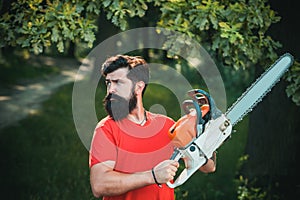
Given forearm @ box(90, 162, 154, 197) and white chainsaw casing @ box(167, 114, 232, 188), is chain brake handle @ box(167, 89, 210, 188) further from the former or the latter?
forearm @ box(90, 162, 154, 197)

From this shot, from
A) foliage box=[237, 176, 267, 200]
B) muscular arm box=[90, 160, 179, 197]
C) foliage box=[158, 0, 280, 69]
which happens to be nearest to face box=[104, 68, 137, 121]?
muscular arm box=[90, 160, 179, 197]

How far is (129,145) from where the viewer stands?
3000mm

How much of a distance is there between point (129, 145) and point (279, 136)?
318 cm

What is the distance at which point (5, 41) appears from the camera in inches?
179

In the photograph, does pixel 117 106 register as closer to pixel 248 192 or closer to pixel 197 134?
pixel 197 134

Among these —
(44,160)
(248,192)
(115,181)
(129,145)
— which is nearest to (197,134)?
(129,145)

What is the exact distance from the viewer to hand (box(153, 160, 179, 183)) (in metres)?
2.80

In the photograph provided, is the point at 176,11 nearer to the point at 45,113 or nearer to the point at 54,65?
the point at 45,113

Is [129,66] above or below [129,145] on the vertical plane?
above

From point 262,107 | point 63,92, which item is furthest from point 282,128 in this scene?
point 63,92

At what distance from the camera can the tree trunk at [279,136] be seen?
17.9ft

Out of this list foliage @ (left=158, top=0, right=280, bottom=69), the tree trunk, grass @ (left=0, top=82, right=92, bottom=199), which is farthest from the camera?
grass @ (left=0, top=82, right=92, bottom=199)

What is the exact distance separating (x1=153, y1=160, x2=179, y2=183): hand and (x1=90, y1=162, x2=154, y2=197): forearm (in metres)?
0.08

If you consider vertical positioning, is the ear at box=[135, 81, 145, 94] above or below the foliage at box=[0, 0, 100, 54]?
below
